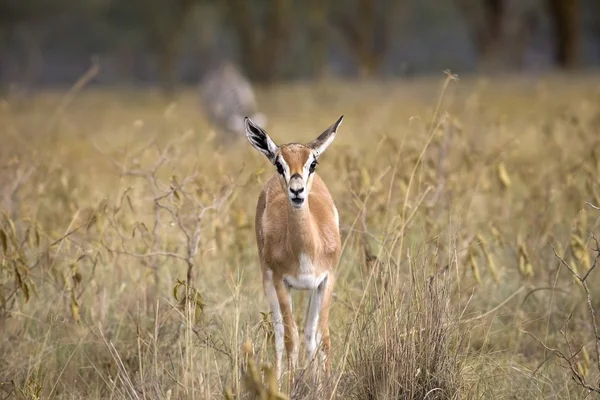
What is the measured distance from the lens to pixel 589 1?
4481 cm

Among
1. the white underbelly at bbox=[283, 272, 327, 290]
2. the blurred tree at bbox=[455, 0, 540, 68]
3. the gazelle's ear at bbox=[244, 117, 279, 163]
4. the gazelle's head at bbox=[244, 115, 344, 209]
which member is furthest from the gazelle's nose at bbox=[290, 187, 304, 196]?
the blurred tree at bbox=[455, 0, 540, 68]

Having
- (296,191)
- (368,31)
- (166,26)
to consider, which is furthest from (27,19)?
(296,191)

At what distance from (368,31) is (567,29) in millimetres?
10462

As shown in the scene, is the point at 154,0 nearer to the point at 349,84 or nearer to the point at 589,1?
the point at 349,84

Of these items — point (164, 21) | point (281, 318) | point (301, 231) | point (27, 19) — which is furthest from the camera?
point (27, 19)

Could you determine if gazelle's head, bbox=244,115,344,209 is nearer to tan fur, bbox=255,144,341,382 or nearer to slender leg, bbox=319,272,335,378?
tan fur, bbox=255,144,341,382

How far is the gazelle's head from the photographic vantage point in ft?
14.6

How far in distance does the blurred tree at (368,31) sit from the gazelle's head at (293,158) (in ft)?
90.6

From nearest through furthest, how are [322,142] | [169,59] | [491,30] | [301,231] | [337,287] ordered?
[322,142] < [301,231] < [337,287] < [491,30] < [169,59]

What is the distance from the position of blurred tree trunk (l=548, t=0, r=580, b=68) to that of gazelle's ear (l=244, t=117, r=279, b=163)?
2373 centimetres

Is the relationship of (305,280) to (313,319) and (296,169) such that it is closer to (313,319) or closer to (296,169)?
(313,319)

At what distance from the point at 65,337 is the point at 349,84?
61.3 feet

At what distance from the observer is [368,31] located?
3638 centimetres

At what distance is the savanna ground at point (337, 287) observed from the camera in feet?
15.2
